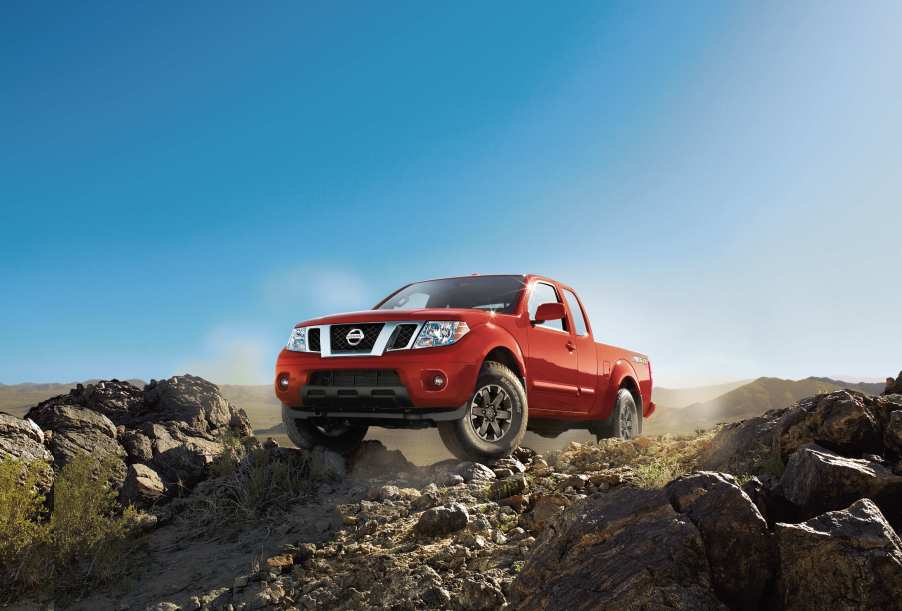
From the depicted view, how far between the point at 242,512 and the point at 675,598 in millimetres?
4661

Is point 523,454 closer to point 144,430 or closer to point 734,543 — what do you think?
point 734,543

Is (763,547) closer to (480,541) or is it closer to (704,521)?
(704,521)

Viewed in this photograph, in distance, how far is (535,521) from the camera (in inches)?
204

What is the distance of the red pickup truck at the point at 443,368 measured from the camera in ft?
21.8

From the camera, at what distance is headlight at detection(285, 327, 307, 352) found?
739 centimetres

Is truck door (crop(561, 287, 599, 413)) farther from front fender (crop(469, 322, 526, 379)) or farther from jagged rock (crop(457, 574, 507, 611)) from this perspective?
jagged rock (crop(457, 574, 507, 611))

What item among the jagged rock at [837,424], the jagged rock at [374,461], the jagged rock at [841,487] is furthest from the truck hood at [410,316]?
the jagged rock at [841,487]

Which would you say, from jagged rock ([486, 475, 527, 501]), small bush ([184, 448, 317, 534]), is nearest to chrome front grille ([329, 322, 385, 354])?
small bush ([184, 448, 317, 534])

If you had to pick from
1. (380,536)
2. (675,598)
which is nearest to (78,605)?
(380,536)

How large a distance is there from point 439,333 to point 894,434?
3738 millimetres

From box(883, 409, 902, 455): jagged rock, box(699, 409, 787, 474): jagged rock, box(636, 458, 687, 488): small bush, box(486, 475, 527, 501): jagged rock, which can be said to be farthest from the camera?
box(486, 475, 527, 501): jagged rock

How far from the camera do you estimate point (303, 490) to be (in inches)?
270

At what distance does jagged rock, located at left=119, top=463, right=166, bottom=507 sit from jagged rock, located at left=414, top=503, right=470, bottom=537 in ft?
11.1

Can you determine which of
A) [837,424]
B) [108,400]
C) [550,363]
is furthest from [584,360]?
[108,400]
